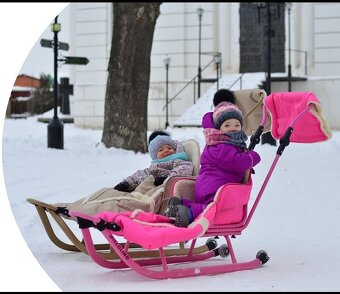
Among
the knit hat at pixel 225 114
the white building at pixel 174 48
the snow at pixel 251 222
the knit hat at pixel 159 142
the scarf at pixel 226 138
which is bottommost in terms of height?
the snow at pixel 251 222

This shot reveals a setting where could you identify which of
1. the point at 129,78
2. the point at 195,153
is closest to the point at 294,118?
the point at 195,153

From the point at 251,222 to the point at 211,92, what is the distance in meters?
7.13

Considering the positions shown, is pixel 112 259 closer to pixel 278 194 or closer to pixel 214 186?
pixel 214 186

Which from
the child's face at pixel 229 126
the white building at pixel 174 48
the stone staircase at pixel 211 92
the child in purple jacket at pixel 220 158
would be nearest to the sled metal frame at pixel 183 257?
the child in purple jacket at pixel 220 158

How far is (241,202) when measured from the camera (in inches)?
124

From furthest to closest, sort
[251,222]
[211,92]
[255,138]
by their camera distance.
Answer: [211,92] → [251,222] → [255,138]

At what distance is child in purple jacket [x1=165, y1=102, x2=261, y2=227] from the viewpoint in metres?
3.08

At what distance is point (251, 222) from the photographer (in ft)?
14.6

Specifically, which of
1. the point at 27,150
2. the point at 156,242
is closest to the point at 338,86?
the point at 27,150

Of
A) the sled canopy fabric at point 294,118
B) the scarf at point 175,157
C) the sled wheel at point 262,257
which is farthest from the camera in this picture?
the scarf at point 175,157

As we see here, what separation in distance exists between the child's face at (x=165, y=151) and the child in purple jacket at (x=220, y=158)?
0.38m

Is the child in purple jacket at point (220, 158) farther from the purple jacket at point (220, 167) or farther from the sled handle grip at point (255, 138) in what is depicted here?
the sled handle grip at point (255, 138)

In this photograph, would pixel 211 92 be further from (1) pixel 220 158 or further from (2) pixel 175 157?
(1) pixel 220 158

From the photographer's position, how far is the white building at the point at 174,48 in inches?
467
